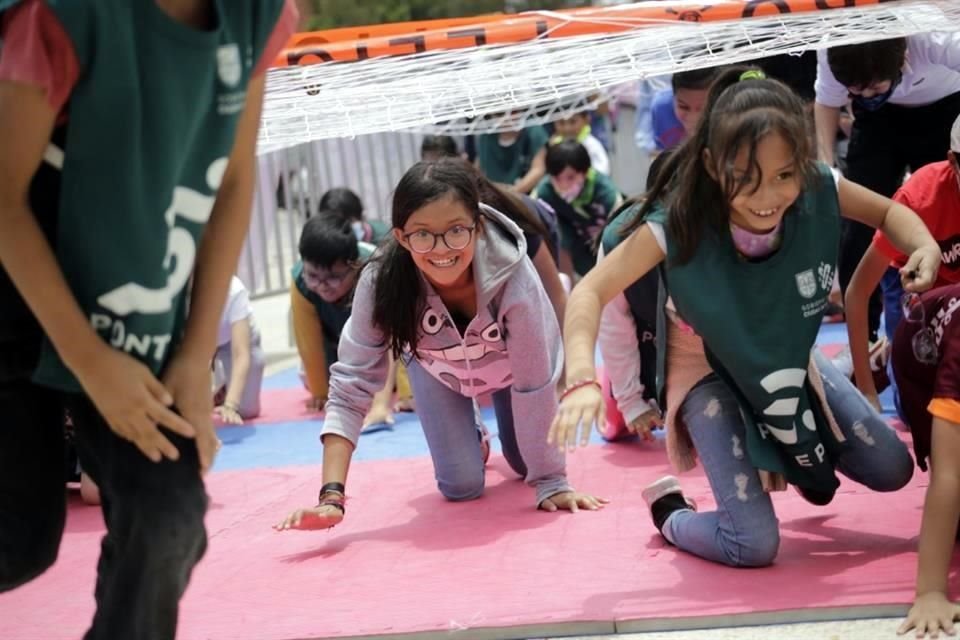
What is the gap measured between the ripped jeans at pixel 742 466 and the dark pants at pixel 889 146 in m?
1.66

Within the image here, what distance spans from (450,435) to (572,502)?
1.58 ft

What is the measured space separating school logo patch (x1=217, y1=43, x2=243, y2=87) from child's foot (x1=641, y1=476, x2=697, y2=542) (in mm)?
1761

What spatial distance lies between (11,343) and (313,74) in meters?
2.11

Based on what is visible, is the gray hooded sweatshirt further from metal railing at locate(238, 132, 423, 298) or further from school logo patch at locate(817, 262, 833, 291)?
metal railing at locate(238, 132, 423, 298)

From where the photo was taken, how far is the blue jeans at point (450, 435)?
3.97 meters

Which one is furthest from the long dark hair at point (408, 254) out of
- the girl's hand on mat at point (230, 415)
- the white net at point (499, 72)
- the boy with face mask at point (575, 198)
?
the boy with face mask at point (575, 198)

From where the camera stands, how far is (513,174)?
9.12m

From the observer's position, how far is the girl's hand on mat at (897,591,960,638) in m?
2.43

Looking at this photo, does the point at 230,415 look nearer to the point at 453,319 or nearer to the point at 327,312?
the point at 327,312

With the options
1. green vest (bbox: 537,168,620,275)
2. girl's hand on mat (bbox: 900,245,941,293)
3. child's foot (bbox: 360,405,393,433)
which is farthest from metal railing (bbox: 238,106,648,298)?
girl's hand on mat (bbox: 900,245,941,293)

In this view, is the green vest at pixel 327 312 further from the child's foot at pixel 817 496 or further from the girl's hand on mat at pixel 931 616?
the girl's hand on mat at pixel 931 616

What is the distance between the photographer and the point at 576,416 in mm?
2352

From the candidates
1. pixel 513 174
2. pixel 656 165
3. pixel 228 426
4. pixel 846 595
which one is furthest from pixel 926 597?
pixel 513 174

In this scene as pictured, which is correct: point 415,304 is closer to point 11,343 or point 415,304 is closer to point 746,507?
point 746,507
